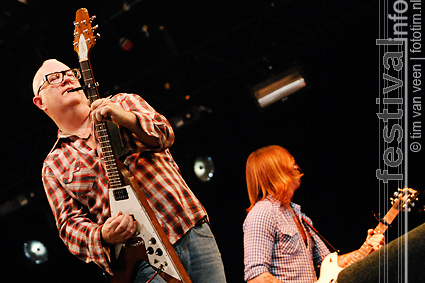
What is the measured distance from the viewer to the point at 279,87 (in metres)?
4.96

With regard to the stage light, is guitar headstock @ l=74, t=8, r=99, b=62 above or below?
below

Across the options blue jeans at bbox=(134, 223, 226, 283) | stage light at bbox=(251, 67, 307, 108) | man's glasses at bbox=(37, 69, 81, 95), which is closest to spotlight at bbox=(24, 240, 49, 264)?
stage light at bbox=(251, 67, 307, 108)

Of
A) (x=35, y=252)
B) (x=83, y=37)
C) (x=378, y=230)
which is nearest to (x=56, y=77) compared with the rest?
(x=83, y=37)

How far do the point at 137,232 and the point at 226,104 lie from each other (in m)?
3.96

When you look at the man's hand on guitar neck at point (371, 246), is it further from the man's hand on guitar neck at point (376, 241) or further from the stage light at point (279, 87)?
the stage light at point (279, 87)

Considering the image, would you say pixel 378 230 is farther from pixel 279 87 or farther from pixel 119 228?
pixel 119 228

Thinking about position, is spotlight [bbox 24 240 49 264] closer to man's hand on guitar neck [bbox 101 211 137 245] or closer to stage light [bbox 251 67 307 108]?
stage light [bbox 251 67 307 108]

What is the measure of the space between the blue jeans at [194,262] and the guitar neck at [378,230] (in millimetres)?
1751

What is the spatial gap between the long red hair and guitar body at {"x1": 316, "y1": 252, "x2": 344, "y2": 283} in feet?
1.72

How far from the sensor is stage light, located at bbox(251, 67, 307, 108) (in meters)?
4.91

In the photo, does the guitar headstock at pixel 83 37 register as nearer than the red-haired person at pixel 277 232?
Yes

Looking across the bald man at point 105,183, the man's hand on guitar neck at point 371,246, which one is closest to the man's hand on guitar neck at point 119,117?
the bald man at point 105,183

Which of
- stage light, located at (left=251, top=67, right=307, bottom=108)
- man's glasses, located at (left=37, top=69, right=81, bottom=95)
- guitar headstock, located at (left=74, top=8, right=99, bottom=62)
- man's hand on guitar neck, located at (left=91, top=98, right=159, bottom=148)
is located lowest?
man's hand on guitar neck, located at (left=91, top=98, right=159, bottom=148)

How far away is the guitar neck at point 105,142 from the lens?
195 centimetres
